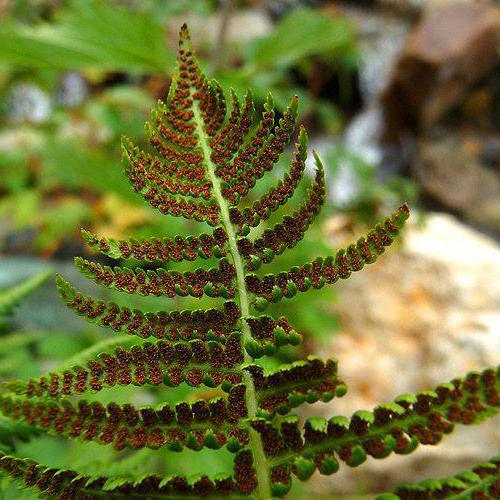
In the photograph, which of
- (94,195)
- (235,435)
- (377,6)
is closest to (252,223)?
(235,435)

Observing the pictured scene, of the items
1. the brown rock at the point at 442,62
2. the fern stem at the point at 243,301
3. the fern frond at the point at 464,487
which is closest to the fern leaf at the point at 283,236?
the fern stem at the point at 243,301

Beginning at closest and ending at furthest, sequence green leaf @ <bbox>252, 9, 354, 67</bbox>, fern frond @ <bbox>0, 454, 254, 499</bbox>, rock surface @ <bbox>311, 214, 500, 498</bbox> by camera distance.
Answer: fern frond @ <bbox>0, 454, 254, 499</bbox> → green leaf @ <bbox>252, 9, 354, 67</bbox> → rock surface @ <bbox>311, 214, 500, 498</bbox>

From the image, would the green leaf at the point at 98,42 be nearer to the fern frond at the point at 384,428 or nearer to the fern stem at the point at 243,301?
the fern stem at the point at 243,301

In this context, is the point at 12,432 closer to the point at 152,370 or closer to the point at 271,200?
the point at 152,370

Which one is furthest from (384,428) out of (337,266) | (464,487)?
(337,266)

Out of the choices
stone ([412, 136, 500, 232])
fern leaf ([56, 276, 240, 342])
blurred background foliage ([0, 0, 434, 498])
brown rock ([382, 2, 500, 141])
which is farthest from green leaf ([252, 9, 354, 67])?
brown rock ([382, 2, 500, 141])

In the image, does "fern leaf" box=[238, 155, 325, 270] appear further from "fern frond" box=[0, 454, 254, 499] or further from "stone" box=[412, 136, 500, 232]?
"stone" box=[412, 136, 500, 232]
